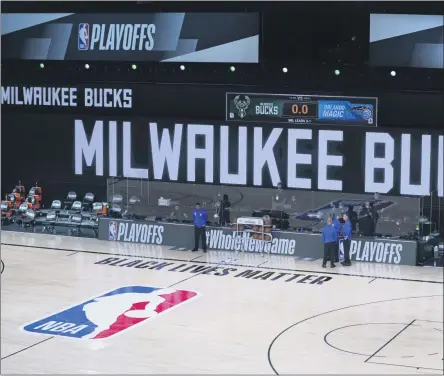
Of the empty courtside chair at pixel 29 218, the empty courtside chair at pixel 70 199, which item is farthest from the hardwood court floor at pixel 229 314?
the empty courtside chair at pixel 70 199

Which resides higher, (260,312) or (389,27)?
(389,27)

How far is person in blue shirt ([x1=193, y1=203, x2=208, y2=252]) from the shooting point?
28375 millimetres

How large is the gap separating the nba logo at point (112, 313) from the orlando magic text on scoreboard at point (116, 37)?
9.09m

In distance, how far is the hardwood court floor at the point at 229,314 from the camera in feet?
58.4

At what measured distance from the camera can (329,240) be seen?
26188 mm

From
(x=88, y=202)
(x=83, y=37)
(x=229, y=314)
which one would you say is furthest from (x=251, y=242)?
(x=83, y=37)

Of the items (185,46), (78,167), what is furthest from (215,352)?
(78,167)

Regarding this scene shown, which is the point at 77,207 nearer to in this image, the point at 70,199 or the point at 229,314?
the point at 70,199

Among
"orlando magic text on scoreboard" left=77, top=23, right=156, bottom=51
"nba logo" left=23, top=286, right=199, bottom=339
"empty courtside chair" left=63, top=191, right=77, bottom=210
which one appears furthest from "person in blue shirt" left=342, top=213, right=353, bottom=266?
"empty courtside chair" left=63, top=191, right=77, bottom=210

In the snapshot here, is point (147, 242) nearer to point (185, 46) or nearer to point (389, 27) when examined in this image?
point (185, 46)

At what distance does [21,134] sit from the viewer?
3431 cm

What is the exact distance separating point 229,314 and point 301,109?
29.5 feet

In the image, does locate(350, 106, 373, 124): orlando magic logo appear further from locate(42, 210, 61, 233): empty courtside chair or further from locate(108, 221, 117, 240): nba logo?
locate(42, 210, 61, 233): empty courtside chair

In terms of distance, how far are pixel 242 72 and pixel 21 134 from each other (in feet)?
30.9
